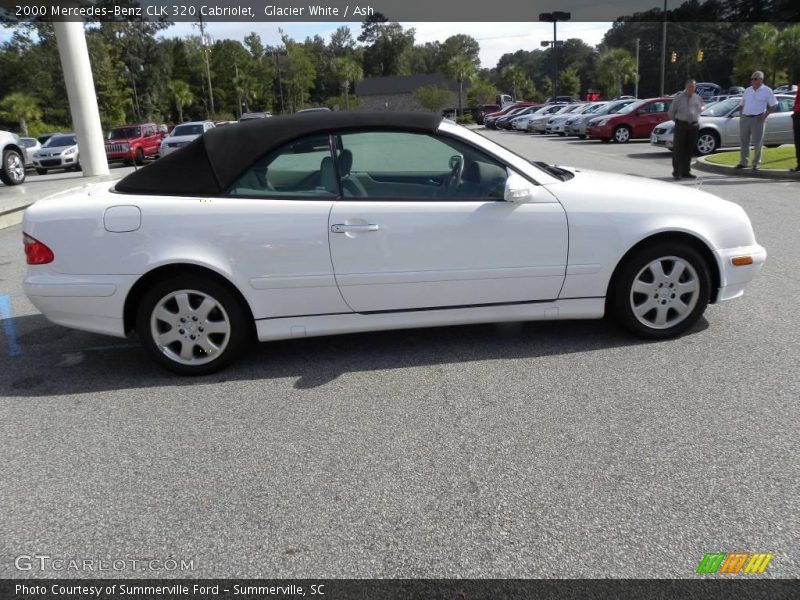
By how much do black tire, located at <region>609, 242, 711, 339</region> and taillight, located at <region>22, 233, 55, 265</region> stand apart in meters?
3.58

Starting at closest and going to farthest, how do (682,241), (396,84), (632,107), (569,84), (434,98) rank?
1. (682,241)
2. (632,107)
3. (434,98)
4. (569,84)
5. (396,84)

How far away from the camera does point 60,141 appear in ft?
80.2

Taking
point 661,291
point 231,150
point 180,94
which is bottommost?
point 661,291

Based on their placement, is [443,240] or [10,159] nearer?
[443,240]

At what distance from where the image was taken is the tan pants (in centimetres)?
1219

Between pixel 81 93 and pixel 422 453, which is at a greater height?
pixel 81 93

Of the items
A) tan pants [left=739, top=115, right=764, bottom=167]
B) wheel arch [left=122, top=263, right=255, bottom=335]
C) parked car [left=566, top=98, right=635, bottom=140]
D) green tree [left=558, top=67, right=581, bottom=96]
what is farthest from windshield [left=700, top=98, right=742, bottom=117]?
green tree [left=558, top=67, right=581, bottom=96]

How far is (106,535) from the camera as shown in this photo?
262 cm

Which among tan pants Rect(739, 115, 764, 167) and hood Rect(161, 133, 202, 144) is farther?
hood Rect(161, 133, 202, 144)

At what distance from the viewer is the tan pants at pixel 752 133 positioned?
480 inches

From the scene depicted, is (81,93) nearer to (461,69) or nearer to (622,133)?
(622,133)

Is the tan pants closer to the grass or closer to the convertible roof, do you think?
the grass

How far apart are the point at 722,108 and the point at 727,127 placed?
77 cm

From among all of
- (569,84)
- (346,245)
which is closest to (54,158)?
(346,245)
